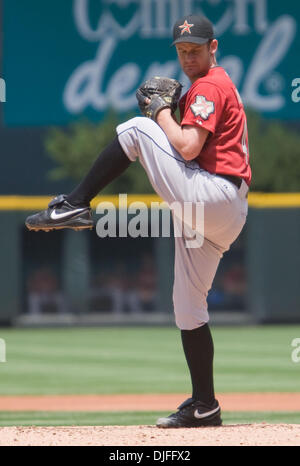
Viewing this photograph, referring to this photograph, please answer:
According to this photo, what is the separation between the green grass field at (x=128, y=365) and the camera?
636 centimetres

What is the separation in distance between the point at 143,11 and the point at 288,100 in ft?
9.63

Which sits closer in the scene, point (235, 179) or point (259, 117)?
point (235, 179)

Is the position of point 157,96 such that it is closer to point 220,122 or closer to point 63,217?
point 220,122

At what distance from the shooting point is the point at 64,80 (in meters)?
17.0

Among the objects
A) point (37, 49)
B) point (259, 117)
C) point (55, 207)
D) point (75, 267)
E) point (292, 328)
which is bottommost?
point (292, 328)

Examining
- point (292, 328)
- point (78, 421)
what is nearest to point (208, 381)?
Answer: point (78, 421)

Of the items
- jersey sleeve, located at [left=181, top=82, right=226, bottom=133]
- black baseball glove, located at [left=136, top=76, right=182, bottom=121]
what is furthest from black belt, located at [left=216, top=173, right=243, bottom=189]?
black baseball glove, located at [left=136, top=76, right=182, bottom=121]

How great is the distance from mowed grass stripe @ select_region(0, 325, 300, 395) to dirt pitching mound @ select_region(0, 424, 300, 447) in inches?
147

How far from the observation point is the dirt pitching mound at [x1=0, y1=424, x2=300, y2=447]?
3.53 meters

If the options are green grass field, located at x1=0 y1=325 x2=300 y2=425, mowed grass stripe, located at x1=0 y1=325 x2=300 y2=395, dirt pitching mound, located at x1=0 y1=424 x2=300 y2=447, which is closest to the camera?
dirt pitching mound, located at x1=0 y1=424 x2=300 y2=447

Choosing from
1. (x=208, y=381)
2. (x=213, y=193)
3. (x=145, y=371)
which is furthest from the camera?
(x=145, y=371)

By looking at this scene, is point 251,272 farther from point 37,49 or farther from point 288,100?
point 37,49

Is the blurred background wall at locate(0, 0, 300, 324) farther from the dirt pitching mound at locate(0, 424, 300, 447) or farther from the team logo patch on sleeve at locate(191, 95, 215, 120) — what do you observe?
the team logo patch on sleeve at locate(191, 95, 215, 120)

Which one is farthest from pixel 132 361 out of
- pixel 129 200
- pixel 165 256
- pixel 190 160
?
pixel 190 160
